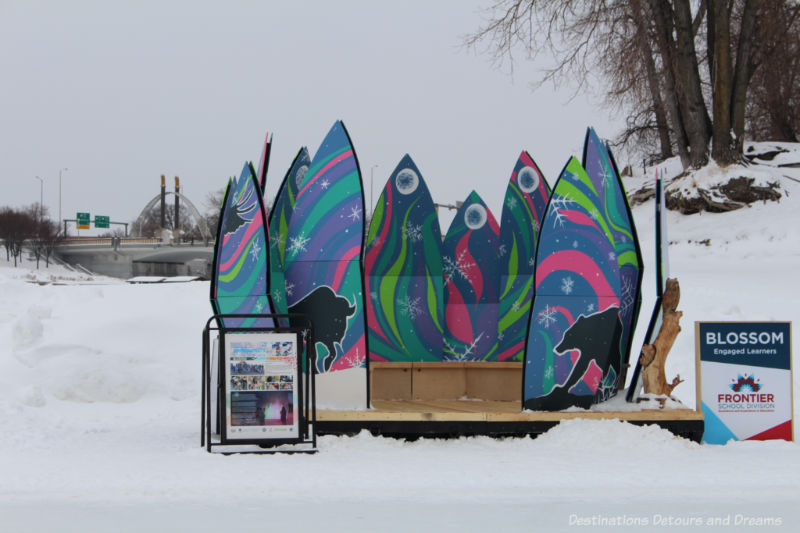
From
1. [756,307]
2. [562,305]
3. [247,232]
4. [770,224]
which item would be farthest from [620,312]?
[770,224]

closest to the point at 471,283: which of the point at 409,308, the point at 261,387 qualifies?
the point at 409,308

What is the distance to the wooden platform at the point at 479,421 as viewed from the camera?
768 cm

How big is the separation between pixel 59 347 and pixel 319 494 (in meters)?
8.20

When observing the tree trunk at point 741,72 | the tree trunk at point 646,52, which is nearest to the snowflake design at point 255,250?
the tree trunk at point 646,52

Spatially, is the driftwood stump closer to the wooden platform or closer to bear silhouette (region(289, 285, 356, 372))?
the wooden platform

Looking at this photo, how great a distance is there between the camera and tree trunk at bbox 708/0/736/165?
22.6 meters

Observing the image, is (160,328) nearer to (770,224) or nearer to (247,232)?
(247,232)

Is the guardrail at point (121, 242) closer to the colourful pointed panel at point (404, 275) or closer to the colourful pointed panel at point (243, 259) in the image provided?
the colourful pointed panel at point (404, 275)

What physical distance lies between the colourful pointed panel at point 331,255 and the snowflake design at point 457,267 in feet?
7.72

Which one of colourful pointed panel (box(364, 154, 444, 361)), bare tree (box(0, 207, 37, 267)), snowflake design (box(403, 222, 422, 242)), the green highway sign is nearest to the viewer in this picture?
colourful pointed panel (box(364, 154, 444, 361))

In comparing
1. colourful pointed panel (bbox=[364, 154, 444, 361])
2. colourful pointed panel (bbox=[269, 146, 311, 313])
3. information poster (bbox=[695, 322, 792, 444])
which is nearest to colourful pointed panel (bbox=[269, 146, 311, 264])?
colourful pointed panel (bbox=[269, 146, 311, 313])

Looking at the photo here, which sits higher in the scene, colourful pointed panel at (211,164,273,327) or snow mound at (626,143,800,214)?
snow mound at (626,143,800,214)

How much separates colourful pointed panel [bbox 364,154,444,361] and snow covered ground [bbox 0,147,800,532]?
237 cm

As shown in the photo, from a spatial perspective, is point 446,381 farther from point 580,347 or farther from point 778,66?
point 778,66
